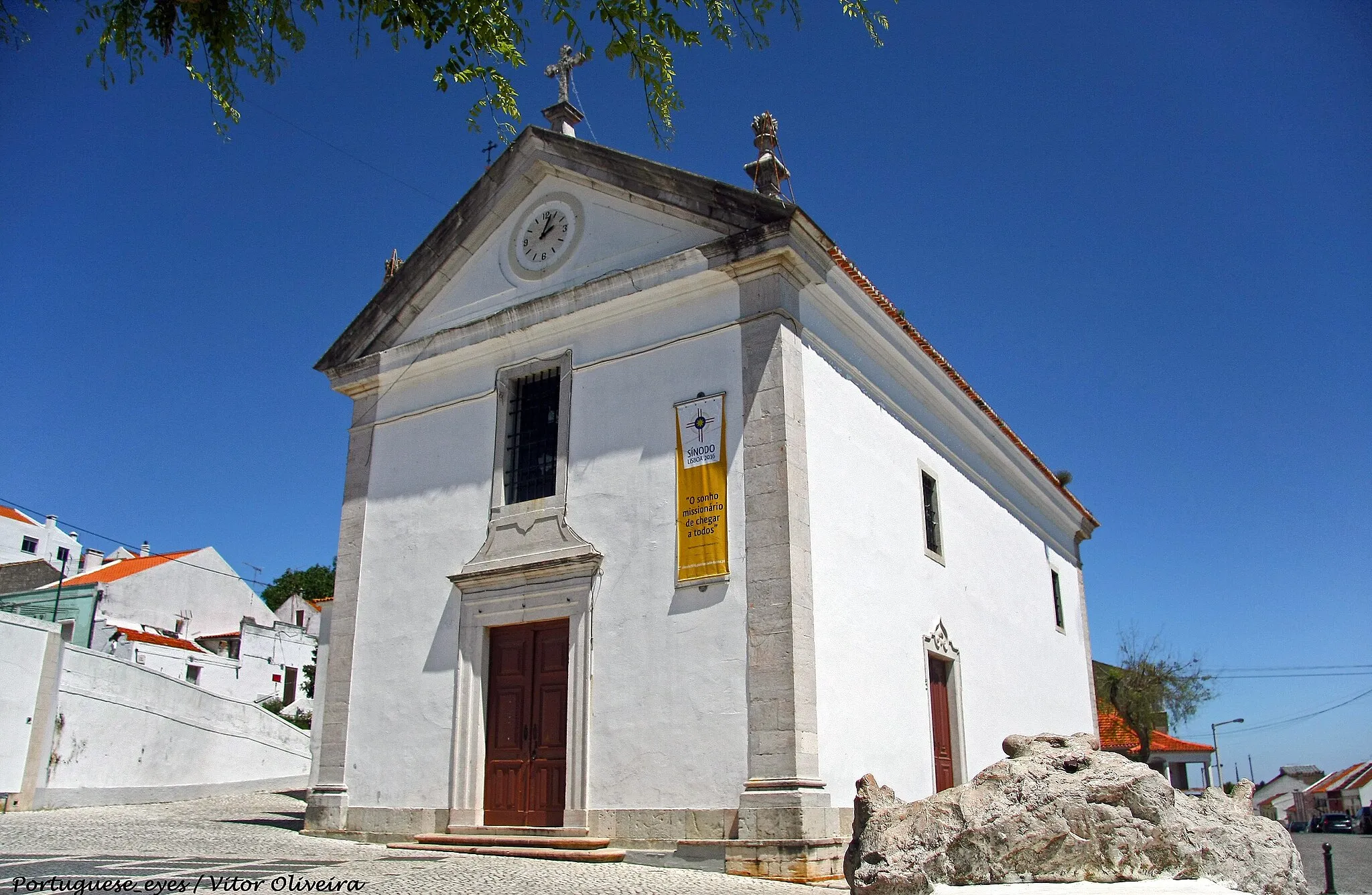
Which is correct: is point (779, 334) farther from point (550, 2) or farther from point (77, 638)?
point (77, 638)

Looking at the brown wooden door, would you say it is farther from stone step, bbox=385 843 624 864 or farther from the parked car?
the parked car

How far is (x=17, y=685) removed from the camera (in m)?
16.3

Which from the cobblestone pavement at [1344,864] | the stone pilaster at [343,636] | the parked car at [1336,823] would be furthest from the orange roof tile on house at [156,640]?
the parked car at [1336,823]

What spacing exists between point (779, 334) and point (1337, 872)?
15.2 meters

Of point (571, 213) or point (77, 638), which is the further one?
point (77, 638)

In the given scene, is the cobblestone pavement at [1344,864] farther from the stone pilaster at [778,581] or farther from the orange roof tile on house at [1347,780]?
the orange roof tile on house at [1347,780]

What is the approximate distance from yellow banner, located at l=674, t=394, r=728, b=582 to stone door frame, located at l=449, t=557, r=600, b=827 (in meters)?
1.12

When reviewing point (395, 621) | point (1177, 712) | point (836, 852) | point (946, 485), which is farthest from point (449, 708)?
point (1177, 712)

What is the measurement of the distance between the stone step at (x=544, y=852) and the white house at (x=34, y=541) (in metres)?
39.7

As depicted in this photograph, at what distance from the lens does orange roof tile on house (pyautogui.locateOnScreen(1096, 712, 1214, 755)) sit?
23844 millimetres

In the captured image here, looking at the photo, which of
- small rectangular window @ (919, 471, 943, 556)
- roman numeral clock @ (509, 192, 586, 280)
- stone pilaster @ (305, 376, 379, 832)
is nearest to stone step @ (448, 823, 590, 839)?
stone pilaster @ (305, 376, 379, 832)

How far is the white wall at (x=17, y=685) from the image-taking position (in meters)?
15.9

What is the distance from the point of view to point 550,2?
6.38 metres

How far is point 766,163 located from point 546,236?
287cm
